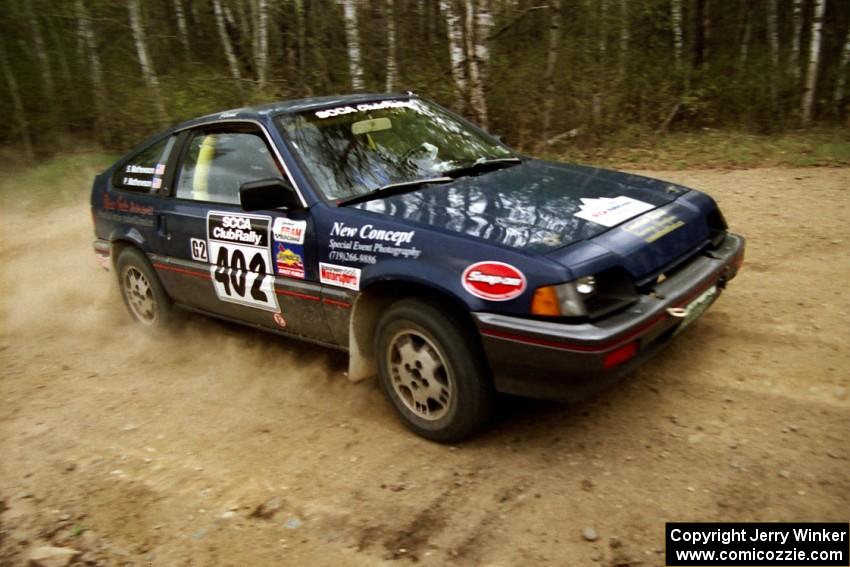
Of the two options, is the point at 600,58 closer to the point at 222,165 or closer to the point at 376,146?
the point at 376,146

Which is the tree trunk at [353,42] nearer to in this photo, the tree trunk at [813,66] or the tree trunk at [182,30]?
the tree trunk at [182,30]

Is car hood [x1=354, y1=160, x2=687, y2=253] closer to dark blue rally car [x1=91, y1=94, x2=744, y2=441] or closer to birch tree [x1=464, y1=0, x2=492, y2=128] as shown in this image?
dark blue rally car [x1=91, y1=94, x2=744, y2=441]

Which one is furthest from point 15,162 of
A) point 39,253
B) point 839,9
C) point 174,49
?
point 839,9

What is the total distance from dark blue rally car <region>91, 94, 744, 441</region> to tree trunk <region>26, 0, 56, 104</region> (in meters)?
11.6

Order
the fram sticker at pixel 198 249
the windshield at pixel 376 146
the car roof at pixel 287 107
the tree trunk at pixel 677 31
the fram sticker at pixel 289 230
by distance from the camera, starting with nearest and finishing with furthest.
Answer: the fram sticker at pixel 289 230
the windshield at pixel 376 146
the car roof at pixel 287 107
the fram sticker at pixel 198 249
the tree trunk at pixel 677 31

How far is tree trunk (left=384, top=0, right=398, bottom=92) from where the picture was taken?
11.8 m

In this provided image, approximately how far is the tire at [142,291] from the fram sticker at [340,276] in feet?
6.45

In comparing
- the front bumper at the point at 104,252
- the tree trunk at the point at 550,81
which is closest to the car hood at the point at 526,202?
the front bumper at the point at 104,252

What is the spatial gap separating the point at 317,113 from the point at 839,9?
11100 mm

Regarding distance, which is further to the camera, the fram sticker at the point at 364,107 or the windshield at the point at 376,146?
the fram sticker at the point at 364,107

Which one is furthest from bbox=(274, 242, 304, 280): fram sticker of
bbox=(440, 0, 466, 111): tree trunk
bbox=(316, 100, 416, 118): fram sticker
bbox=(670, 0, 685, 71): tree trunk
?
bbox=(670, 0, 685, 71): tree trunk

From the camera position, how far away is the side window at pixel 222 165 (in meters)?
4.14

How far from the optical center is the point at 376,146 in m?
4.11

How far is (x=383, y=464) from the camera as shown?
11.1 ft
